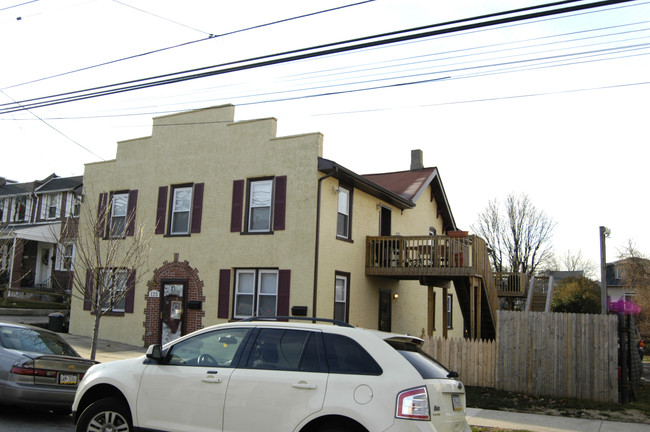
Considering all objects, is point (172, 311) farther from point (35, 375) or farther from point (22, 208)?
point (22, 208)

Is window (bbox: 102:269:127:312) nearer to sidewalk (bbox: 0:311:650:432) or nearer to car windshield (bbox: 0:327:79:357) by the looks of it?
car windshield (bbox: 0:327:79:357)

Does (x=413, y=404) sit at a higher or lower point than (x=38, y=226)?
lower

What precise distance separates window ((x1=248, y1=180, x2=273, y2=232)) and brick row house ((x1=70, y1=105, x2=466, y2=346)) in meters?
0.03

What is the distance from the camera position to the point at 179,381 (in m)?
5.88

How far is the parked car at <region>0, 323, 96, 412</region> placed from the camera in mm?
7988

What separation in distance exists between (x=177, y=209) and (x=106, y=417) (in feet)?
42.2

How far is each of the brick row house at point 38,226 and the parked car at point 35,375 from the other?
21.2m

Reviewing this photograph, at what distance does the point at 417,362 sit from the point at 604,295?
15.3 metres

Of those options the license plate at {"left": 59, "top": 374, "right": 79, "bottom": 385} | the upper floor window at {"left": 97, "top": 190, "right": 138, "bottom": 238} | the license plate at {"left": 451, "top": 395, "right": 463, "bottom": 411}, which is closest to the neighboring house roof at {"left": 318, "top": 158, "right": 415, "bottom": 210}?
the upper floor window at {"left": 97, "top": 190, "right": 138, "bottom": 238}

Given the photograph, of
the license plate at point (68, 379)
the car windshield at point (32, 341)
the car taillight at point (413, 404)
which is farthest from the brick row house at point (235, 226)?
the car taillight at point (413, 404)

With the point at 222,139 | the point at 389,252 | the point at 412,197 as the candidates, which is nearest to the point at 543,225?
the point at 412,197

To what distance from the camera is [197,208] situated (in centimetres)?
1805

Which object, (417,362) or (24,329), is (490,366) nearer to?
(417,362)

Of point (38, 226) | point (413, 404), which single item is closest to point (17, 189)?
point (38, 226)
